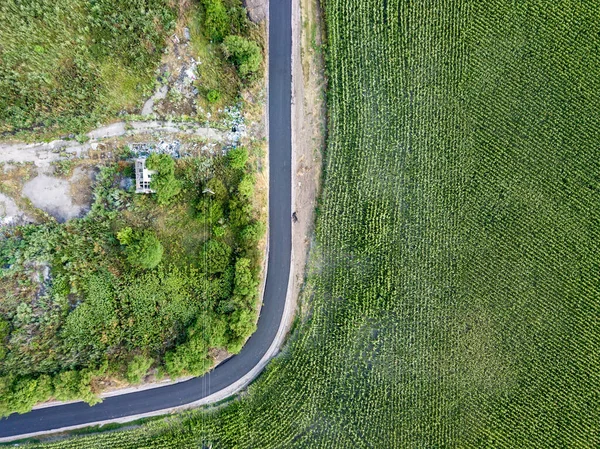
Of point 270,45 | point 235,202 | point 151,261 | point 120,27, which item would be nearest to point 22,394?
point 151,261

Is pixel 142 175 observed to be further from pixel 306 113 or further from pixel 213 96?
pixel 306 113

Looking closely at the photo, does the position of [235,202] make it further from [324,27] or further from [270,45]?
[324,27]

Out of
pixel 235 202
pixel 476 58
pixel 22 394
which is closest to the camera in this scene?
pixel 22 394

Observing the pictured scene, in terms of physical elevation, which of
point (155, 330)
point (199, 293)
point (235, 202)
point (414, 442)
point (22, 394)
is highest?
point (235, 202)

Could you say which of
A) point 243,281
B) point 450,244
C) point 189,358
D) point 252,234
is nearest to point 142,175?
point 252,234

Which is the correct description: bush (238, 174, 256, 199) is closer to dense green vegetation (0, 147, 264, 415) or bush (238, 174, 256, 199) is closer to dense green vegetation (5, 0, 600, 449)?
dense green vegetation (0, 147, 264, 415)

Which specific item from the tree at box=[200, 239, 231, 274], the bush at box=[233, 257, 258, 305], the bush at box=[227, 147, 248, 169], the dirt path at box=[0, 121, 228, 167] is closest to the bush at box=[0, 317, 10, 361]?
the dirt path at box=[0, 121, 228, 167]

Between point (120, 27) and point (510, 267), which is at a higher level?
point (120, 27)
